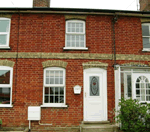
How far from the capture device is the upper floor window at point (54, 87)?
29.0 ft

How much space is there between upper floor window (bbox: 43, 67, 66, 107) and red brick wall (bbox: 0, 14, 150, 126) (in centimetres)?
24

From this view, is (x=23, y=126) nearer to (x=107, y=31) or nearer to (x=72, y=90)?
(x=72, y=90)

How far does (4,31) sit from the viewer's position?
9.21m

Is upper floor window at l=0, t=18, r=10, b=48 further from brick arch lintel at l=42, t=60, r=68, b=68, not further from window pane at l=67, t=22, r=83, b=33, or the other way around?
window pane at l=67, t=22, r=83, b=33

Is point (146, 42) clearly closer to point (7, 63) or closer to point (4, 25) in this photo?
point (7, 63)

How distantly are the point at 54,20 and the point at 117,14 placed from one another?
3252 mm

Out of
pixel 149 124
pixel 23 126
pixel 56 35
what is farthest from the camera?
pixel 56 35

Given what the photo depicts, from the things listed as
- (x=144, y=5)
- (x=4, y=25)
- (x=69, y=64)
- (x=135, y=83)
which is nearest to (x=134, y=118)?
(x=135, y=83)

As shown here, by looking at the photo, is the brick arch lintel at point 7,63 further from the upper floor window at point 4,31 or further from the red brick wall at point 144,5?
the red brick wall at point 144,5

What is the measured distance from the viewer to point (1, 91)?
347 inches

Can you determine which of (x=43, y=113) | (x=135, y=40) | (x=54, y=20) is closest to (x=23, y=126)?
(x=43, y=113)

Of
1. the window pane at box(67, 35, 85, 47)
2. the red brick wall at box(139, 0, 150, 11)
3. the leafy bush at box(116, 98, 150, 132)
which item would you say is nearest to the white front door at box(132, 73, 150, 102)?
the leafy bush at box(116, 98, 150, 132)

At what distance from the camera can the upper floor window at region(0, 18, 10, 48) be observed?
9.14 meters

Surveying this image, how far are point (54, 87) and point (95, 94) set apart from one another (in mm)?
2068
